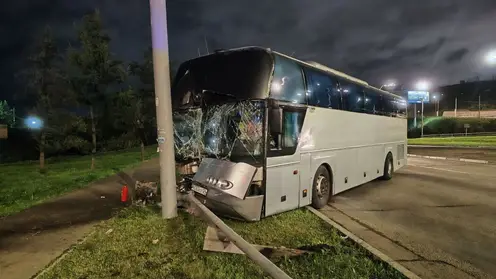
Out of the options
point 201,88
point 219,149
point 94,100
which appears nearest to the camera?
point 219,149

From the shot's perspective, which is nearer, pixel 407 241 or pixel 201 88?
pixel 407 241

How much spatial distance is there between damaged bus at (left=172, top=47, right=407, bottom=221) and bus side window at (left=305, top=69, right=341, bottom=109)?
0.03 m

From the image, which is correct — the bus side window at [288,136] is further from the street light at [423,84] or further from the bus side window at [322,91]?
the street light at [423,84]

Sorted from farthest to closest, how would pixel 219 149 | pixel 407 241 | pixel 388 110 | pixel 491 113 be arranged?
pixel 491 113
pixel 388 110
pixel 219 149
pixel 407 241

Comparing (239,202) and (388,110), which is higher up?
(388,110)

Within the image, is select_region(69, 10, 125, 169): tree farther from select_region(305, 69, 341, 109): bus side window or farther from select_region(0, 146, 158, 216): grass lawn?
select_region(305, 69, 341, 109): bus side window

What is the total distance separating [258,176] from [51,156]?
2301cm

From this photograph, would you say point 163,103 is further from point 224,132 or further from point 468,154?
point 468,154

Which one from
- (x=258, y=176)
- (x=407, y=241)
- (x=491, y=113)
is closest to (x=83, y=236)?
(x=258, y=176)

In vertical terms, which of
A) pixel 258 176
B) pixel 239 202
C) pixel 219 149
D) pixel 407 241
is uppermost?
pixel 219 149

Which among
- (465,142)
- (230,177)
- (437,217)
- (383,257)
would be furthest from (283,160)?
(465,142)

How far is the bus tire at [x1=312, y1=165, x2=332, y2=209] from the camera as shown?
7.97 meters

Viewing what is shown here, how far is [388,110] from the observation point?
13.0 metres

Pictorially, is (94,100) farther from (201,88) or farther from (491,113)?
(491,113)
